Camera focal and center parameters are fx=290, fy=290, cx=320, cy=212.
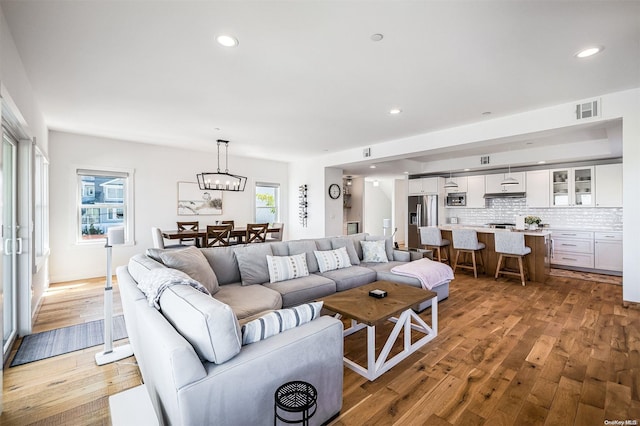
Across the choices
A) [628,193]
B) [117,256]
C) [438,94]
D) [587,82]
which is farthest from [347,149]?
[117,256]

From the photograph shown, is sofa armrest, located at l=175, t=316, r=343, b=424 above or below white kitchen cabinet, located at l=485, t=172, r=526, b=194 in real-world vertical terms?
below

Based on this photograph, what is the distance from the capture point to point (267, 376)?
142 centimetres

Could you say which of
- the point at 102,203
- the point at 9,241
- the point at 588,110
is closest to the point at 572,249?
the point at 588,110

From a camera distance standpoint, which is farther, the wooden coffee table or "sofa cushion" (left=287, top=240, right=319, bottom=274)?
"sofa cushion" (left=287, top=240, right=319, bottom=274)

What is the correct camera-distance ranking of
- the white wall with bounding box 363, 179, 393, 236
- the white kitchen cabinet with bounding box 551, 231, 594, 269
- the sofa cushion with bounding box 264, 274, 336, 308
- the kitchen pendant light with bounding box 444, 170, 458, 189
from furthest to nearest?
the white wall with bounding box 363, 179, 393, 236
the kitchen pendant light with bounding box 444, 170, 458, 189
the white kitchen cabinet with bounding box 551, 231, 594, 269
the sofa cushion with bounding box 264, 274, 336, 308

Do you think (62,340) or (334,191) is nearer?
(62,340)

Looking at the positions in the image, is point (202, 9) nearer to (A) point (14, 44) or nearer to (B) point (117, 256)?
(A) point (14, 44)

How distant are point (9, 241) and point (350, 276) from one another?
3441mm

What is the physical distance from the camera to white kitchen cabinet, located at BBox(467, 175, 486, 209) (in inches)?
278

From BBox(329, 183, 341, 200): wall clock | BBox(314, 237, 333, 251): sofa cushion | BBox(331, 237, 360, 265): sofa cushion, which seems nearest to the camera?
BBox(314, 237, 333, 251): sofa cushion

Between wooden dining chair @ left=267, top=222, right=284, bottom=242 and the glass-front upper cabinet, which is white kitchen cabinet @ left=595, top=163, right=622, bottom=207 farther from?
wooden dining chair @ left=267, top=222, right=284, bottom=242

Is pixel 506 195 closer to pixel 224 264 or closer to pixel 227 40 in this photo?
pixel 224 264

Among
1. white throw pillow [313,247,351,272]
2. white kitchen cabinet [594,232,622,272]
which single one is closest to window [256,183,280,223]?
white throw pillow [313,247,351,272]

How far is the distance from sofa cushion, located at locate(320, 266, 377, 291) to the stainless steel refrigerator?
4.34m
